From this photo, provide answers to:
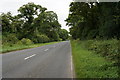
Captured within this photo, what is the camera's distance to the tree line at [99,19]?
20.0 metres

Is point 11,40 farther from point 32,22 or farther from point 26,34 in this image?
point 32,22

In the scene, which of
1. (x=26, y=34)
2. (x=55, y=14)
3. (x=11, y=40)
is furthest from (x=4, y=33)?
(x=55, y=14)

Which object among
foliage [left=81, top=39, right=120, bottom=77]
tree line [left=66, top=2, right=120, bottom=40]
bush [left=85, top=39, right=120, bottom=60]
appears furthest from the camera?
tree line [left=66, top=2, right=120, bottom=40]

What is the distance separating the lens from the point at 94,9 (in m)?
31.7

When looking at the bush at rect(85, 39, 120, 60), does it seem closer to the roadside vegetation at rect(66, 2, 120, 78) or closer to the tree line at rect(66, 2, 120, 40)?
the roadside vegetation at rect(66, 2, 120, 78)

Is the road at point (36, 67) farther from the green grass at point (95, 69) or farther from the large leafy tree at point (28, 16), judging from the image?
the large leafy tree at point (28, 16)

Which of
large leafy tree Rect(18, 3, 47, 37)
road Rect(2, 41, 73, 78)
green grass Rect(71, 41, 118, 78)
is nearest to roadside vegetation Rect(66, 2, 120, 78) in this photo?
green grass Rect(71, 41, 118, 78)

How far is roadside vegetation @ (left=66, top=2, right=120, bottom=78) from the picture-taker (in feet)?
27.5

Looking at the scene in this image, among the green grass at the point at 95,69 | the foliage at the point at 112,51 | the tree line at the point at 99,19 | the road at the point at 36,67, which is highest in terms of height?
the tree line at the point at 99,19

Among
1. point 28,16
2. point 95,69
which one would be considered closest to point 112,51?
point 95,69

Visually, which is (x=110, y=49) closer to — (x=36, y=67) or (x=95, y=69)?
(x=95, y=69)

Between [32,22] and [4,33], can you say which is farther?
[32,22]

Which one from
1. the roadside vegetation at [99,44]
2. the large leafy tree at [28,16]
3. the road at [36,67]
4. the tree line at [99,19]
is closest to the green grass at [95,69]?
the roadside vegetation at [99,44]

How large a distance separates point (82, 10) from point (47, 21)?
180 feet
